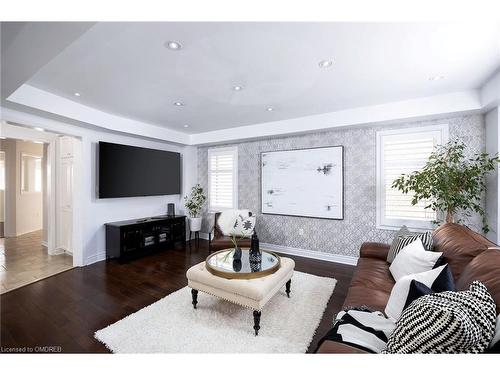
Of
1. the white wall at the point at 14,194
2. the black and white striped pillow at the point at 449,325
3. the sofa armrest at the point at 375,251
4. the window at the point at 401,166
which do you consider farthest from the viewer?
the white wall at the point at 14,194

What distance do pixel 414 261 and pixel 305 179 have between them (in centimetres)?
234

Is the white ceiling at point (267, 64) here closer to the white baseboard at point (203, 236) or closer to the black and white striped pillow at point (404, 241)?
the black and white striped pillow at point (404, 241)

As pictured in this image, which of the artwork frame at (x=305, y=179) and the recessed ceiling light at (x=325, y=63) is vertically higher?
the recessed ceiling light at (x=325, y=63)

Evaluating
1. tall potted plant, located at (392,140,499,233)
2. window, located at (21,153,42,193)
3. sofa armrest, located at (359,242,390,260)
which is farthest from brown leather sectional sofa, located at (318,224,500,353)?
window, located at (21,153,42,193)

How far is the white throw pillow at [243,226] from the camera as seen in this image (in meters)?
3.96

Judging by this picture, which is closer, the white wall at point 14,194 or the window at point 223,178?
the window at point 223,178

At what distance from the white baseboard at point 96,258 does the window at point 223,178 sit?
7.23 feet

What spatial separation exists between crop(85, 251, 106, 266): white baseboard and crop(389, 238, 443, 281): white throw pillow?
4.28 m

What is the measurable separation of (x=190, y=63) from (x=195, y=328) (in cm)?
244

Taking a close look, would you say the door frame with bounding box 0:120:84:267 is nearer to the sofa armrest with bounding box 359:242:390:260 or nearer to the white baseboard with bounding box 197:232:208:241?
the white baseboard with bounding box 197:232:208:241

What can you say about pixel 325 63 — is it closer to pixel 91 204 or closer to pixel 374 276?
pixel 374 276

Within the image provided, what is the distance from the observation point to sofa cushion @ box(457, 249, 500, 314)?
0.99 metres

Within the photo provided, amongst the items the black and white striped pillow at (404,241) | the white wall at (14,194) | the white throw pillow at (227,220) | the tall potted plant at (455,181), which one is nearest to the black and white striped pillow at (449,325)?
the black and white striped pillow at (404,241)

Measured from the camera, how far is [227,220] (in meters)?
4.10
